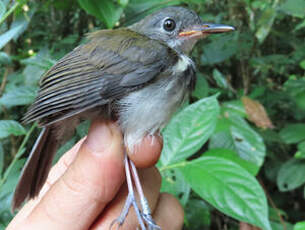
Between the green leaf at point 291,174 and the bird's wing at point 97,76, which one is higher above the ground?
the bird's wing at point 97,76

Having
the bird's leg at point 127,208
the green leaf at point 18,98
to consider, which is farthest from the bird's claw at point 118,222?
the green leaf at point 18,98

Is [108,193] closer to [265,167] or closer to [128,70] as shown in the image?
[128,70]

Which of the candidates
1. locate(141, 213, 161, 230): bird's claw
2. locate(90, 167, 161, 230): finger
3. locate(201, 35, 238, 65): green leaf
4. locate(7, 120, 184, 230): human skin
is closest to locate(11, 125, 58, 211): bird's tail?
locate(7, 120, 184, 230): human skin

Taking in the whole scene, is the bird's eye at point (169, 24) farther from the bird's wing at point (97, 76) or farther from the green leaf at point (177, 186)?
the green leaf at point (177, 186)

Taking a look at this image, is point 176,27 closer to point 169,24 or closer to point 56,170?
point 169,24

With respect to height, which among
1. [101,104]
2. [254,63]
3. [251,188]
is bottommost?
[254,63]

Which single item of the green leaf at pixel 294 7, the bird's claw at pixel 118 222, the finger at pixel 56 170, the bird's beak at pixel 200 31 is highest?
the bird's beak at pixel 200 31

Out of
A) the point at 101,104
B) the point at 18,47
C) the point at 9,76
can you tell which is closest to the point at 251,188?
the point at 101,104
